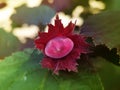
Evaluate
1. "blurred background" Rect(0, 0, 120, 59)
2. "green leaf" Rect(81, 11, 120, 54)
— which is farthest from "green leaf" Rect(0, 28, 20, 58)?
"green leaf" Rect(81, 11, 120, 54)

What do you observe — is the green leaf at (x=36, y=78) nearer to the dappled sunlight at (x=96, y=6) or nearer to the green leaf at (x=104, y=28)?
the green leaf at (x=104, y=28)

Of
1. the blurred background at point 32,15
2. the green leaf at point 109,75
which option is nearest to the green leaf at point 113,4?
the blurred background at point 32,15

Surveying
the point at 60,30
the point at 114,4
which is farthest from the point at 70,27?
the point at 114,4

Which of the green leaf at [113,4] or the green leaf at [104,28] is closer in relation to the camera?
the green leaf at [104,28]

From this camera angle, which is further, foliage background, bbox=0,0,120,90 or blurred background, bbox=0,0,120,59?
blurred background, bbox=0,0,120,59

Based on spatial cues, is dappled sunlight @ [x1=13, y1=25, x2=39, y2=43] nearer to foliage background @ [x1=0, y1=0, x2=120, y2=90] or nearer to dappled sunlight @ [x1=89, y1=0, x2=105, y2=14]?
foliage background @ [x1=0, y1=0, x2=120, y2=90]
